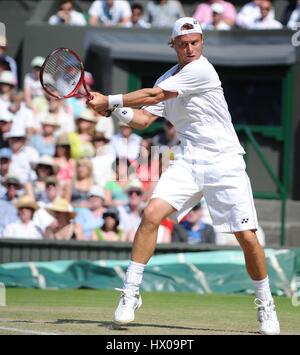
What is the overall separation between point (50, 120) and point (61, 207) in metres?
2.09

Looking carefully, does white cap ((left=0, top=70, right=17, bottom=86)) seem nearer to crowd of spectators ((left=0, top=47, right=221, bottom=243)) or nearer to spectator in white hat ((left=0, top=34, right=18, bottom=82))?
crowd of spectators ((left=0, top=47, right=221, bottom=243))

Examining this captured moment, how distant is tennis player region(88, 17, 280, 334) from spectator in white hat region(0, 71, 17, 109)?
28.4 ft

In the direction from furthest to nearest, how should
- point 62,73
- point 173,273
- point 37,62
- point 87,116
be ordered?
point 37,62 → point 87,116 → point 173,273 → point 62,73

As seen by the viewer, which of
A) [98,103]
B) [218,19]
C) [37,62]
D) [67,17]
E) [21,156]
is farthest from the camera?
[67,17]

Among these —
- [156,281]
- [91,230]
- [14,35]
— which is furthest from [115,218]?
[14,35]

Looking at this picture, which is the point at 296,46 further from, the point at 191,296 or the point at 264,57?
the point at 191,296

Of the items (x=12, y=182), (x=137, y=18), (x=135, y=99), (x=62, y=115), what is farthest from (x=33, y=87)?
(x=135, y=99)

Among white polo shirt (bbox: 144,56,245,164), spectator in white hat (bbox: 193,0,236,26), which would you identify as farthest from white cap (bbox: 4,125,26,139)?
white polo shirt (bbox: 144,56,245,164)

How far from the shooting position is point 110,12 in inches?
734

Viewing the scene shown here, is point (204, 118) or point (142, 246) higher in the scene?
point (204, 118)

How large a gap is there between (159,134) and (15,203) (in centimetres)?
394

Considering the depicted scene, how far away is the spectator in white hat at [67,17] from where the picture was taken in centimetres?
1886

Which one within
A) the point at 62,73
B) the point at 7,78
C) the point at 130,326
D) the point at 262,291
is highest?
the point at 7,78

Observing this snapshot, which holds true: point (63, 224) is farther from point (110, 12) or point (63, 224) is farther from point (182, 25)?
point (182, 25)
